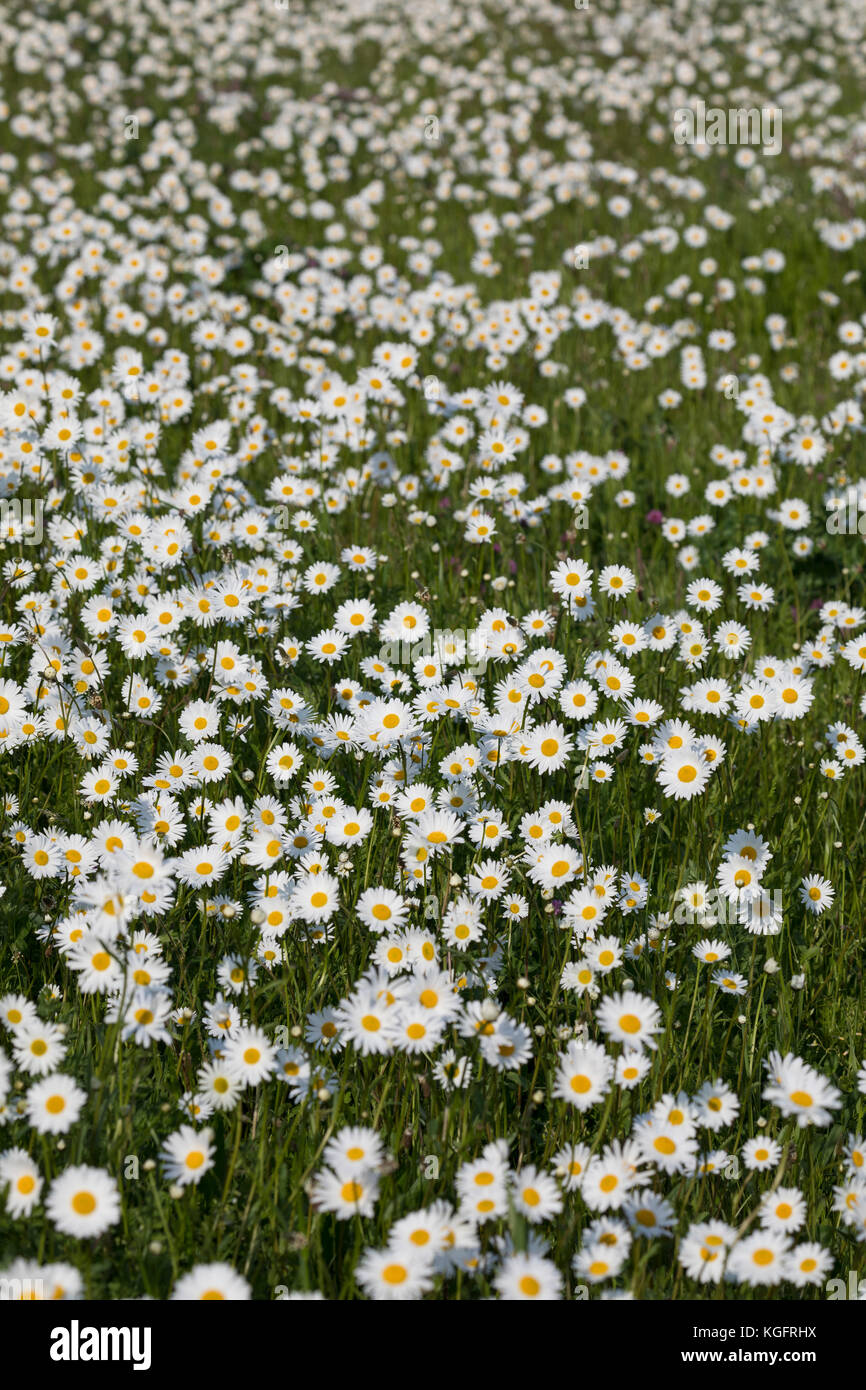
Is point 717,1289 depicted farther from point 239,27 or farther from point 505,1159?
point 239,27

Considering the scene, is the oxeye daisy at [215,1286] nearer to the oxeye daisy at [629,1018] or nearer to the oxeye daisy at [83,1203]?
the oxeye daisy at [83,1203]

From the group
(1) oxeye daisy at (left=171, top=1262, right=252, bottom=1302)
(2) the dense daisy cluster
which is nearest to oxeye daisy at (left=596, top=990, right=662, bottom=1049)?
(2) the dense daisy cluster

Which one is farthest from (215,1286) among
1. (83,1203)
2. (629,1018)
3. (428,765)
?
(428,765)

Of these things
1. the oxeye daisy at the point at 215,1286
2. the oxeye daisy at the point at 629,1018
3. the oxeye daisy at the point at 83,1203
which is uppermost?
the oxeye daisy at the point at 629,1018

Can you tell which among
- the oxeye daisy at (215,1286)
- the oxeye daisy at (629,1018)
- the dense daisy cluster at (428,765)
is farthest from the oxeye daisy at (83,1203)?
the oxeye daisy at (629,1018)

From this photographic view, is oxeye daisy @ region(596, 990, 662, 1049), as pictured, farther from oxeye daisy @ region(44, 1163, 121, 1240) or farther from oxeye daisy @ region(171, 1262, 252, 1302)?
oxeye daisy @ region(44, 1163, 121, 1240)

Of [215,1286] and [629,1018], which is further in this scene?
[629,1018]

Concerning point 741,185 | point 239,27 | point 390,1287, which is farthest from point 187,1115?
point 239,27

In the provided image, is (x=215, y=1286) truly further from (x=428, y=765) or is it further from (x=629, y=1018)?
(x=428, y=765)
